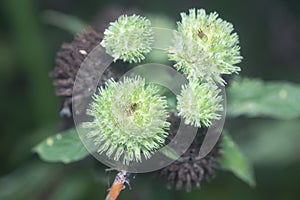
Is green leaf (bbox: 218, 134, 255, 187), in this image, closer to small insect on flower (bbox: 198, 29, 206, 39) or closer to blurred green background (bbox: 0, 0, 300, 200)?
blurred green background (bbox: 0, 0, 300, 200)

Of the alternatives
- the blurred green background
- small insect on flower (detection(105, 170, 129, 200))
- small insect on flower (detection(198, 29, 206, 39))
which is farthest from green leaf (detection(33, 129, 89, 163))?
small insect on flower (detection(198, 29, 206, 39))

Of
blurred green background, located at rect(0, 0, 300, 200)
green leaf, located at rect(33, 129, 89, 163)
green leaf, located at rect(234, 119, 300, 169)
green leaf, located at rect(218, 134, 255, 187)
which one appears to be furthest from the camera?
green leaf, located at rect(234, 119, 300, 169)

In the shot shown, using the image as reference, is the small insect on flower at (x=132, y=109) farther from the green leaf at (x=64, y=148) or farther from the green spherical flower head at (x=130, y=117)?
the green leaf at (x=64, y=148)

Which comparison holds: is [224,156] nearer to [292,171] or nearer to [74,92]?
[74,92]

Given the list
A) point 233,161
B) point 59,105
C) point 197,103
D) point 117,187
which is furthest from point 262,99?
point 59,105

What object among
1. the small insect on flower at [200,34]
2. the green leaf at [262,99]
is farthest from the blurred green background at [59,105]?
the small insect on flower at [200,34]

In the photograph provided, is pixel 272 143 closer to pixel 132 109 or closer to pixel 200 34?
pixel 200 34
